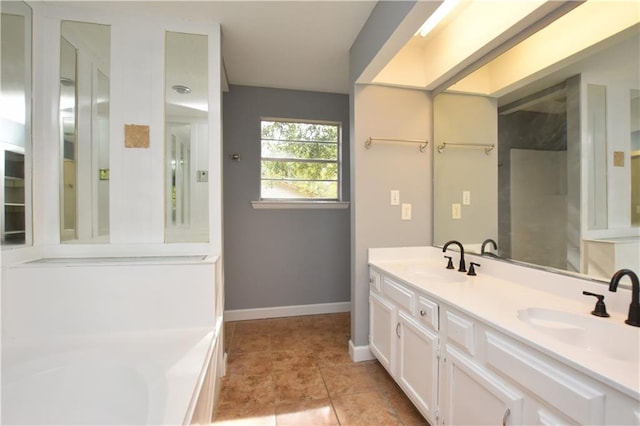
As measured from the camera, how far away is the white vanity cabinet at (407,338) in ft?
4.63

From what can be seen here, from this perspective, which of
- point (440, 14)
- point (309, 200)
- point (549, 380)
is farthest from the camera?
point (309, 200)

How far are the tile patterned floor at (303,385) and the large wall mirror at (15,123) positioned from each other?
162 cm

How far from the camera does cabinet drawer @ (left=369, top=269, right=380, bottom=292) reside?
2.02 m

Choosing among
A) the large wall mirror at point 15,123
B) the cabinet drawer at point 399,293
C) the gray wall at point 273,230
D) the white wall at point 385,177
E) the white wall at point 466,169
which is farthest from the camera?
the gray wall at point 273,230

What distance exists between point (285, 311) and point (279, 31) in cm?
264

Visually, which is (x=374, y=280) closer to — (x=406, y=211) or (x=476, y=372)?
(x=406, y=211)

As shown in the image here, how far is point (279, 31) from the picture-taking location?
6.57 ft

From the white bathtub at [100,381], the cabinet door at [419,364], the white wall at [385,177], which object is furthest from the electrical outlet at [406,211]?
the white bathtub at [100,381]

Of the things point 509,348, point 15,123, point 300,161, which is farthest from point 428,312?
point 15,123

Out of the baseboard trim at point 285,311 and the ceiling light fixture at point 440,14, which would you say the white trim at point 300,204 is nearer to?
the baseboard trim at point 285,311

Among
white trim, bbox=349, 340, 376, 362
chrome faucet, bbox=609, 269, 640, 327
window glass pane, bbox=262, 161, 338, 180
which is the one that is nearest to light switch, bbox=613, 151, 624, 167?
chrome faucet, bbox=609, 269, 640, 327

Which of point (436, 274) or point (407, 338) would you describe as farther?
point (436, 274)

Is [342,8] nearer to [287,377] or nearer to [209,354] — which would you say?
→ [209,354]

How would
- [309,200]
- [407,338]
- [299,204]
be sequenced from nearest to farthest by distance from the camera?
[407,338] < [299,204] < [309,200]
